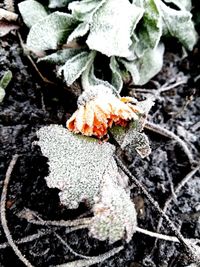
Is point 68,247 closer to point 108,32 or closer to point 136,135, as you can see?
point 136,135

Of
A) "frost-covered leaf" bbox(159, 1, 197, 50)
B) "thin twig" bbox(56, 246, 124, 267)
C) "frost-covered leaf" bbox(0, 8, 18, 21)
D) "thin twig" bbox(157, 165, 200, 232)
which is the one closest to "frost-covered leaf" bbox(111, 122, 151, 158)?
"thin twig" bbox(157, 165, 200, 232)

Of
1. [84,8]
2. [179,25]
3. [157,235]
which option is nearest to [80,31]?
[84,8]

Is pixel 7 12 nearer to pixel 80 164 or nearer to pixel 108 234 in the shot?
pixel 80 164

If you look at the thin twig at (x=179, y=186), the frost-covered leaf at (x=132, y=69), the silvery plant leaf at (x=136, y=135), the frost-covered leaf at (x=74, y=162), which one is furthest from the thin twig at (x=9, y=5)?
the thin twig at (x=179, y=186)

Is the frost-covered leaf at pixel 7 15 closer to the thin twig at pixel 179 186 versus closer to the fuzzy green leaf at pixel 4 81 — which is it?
the fuzzy green leaf at pixel 4 81

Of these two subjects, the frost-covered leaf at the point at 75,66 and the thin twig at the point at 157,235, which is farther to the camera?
the frost-covered leaf at the point at 75,66

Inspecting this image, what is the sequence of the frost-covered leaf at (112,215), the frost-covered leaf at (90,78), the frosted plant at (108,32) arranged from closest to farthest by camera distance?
the frost-covered leaf at (112,215), the frosted plant at (108,32), the frost-covered leaf at (90,78)
